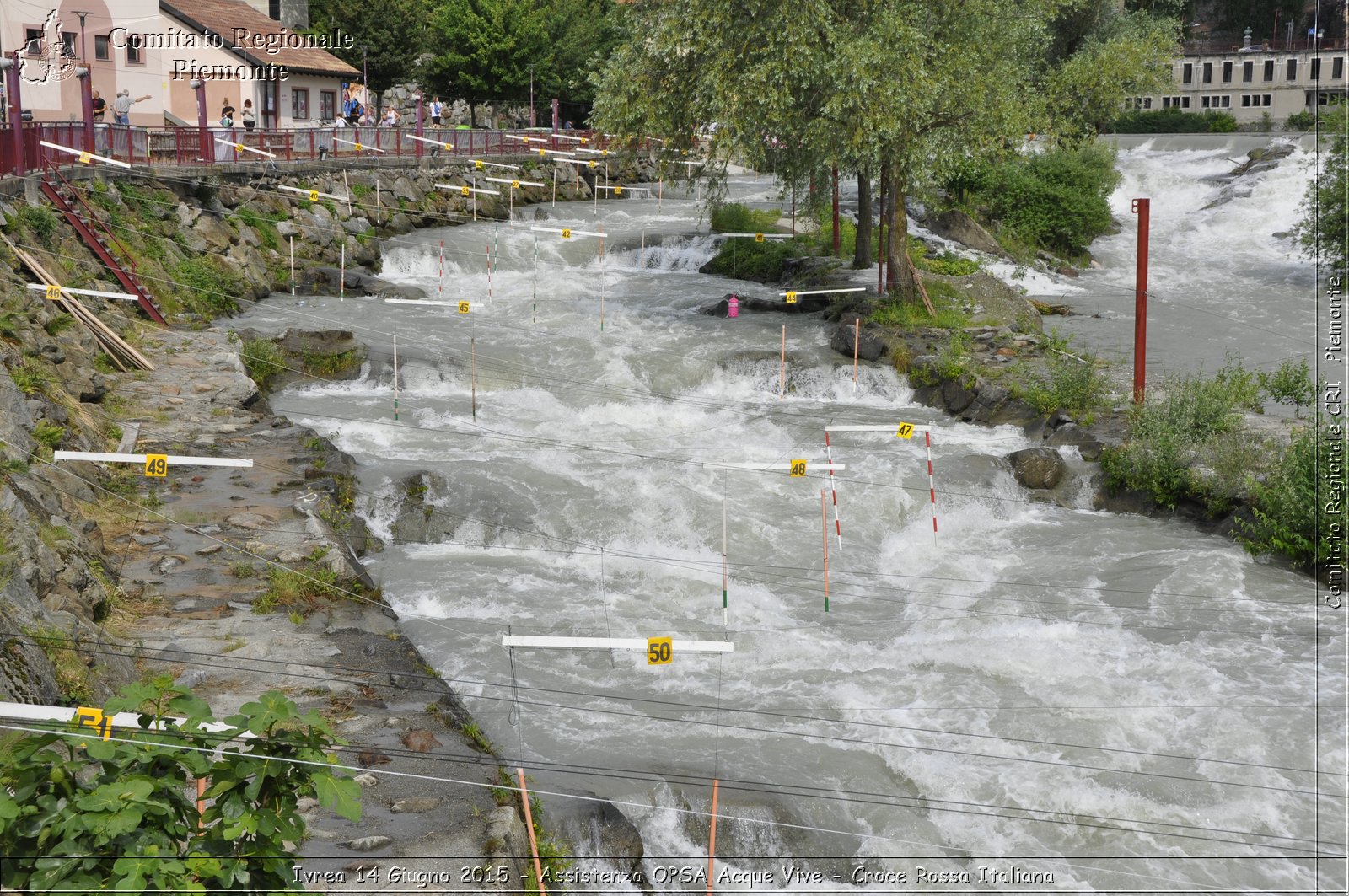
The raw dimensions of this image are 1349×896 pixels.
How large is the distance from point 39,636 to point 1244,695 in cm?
1119

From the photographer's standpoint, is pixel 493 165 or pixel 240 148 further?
pixel 493 165

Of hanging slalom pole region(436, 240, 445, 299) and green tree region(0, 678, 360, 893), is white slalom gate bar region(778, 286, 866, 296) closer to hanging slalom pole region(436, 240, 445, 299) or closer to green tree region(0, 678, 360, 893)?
hanging slalom pole region(436, 240, 445, 299)

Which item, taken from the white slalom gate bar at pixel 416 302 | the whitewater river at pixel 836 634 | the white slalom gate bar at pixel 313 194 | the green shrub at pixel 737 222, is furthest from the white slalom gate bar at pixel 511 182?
the whitewater river at pixel 836 634

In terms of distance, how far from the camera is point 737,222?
41375mm

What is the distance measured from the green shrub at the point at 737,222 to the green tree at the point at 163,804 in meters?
35.0

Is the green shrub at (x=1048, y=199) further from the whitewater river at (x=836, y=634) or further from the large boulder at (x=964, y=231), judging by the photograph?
the whitewater river at (x=836, y=634)

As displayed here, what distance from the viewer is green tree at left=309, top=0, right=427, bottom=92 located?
6481 centimetres

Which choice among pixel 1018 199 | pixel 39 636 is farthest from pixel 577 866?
pixel 1018 199

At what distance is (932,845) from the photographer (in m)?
A: 11.0

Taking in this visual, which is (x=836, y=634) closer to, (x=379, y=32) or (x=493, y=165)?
(x=493, y=165)

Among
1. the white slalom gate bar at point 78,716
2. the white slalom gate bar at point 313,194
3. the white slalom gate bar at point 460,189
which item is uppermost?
the white slalom gate bar at point 460,189

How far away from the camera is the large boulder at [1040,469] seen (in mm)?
20062

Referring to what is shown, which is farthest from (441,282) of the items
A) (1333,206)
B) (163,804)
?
(163,804)

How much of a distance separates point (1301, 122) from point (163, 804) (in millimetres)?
65579
